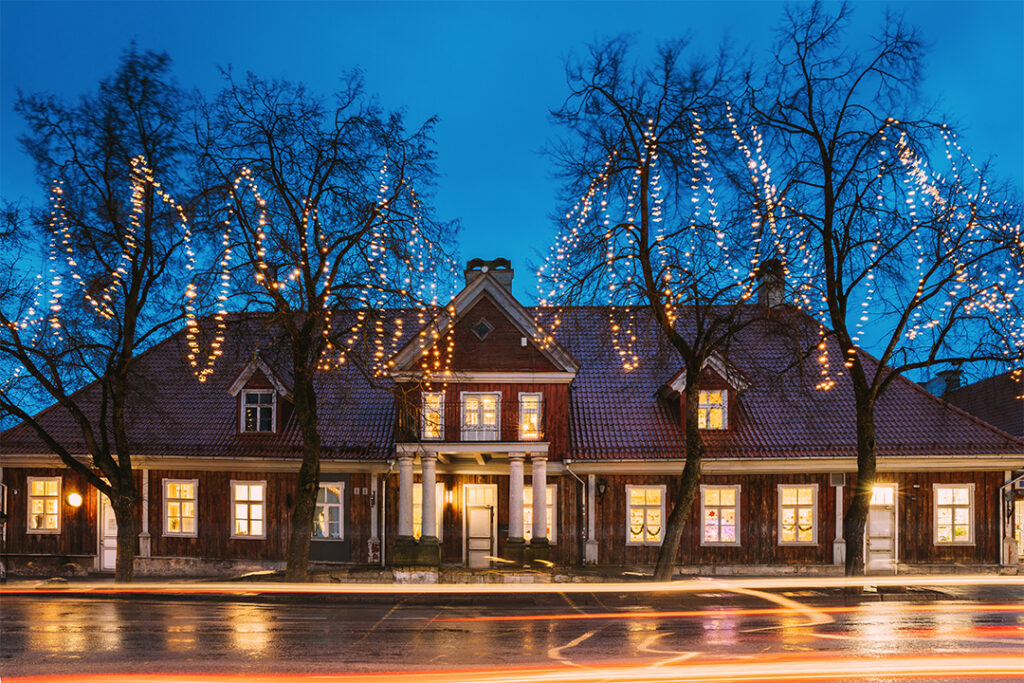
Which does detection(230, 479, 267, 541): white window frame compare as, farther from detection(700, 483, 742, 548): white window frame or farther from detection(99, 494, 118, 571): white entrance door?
detection(700, 483, 742, 548): white window frame

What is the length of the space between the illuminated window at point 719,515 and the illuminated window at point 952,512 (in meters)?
5.80

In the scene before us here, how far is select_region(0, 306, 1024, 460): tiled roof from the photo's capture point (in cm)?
2459

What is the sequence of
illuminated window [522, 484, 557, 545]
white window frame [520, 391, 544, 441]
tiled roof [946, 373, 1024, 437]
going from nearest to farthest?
white window frame [520, 391, 544, 441]
illuminated window [522, 484, 557, 545]
tiled roof [946, 373, 1024, 437]

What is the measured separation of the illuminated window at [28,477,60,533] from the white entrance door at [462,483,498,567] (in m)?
12.6

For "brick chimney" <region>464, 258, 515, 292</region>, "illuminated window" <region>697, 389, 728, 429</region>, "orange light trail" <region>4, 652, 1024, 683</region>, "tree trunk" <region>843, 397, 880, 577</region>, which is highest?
"brick chimney" <region>464, 258, 515, 292</region>

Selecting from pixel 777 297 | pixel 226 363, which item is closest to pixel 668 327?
pixel 777 297

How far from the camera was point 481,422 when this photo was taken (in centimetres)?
2450

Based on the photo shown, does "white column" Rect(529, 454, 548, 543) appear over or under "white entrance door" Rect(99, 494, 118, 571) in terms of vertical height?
over

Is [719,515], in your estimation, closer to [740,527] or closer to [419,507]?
[740,527]

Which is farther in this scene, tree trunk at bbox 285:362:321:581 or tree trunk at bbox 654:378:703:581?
tree trunk at bbox 285:362:321:581

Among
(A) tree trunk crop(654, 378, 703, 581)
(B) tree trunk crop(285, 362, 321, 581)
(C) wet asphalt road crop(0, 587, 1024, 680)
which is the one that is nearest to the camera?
(C) wet asphalt road crop(0, 587, 1024, 680)

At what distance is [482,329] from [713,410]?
744 centimetres

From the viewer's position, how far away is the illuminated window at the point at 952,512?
80.7 feet

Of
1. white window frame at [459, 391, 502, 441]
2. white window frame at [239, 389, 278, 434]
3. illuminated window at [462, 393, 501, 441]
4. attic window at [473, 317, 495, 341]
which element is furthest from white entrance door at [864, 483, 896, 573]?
white window frame at [239, 389, 278, 434]
